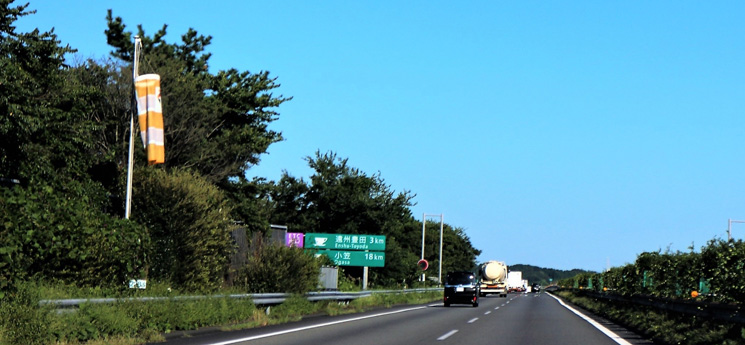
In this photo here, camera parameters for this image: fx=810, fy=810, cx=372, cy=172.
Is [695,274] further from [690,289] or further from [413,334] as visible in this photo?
Answer: [413,334]

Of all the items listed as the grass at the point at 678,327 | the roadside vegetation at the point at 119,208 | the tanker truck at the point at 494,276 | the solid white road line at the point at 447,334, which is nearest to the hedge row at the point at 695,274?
the grass at the point at 678,327

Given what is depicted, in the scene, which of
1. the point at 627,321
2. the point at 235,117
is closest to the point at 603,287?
the point at 627,321

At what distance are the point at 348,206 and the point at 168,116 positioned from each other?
27.6 m

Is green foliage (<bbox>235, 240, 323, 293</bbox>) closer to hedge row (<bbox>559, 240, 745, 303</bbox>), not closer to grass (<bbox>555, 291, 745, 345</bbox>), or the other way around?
grass (<bbox>555, 291, 745, 345</bbox>)

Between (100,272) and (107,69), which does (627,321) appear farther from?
(107,69)

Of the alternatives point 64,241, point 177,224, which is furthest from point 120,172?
point 64,241

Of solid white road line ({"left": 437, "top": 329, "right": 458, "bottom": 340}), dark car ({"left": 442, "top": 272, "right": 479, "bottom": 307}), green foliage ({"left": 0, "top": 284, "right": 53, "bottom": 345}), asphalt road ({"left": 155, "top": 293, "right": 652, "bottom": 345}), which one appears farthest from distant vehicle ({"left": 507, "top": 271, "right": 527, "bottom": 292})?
green foliage ({"left": 0, "top": 284, "right": 53, "bottom": 345})

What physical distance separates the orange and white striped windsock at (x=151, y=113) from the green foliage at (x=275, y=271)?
21.4 feet

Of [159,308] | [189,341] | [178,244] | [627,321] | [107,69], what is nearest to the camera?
[189,341]

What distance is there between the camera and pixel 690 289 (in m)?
18.8

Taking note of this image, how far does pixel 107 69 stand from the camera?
32.8m

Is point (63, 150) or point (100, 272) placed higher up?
point (63, 150)

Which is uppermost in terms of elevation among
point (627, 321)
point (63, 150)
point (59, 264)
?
point (63, 150)

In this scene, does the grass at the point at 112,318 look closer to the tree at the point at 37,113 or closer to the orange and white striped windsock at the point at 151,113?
the orange and white striped windsock at the point at 151,113
